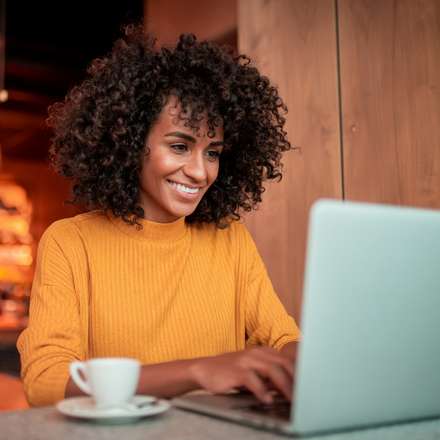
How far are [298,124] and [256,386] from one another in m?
1.67

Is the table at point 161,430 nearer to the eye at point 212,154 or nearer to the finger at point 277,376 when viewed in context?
the finger at point 277,376

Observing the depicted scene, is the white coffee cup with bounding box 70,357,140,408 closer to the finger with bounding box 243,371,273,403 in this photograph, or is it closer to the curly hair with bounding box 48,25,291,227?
the finger with bounding box 243,371,273,403

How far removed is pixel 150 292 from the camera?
66.5 inches

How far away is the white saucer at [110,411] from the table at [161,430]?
1cm

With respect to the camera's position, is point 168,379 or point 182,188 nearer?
point 168,379

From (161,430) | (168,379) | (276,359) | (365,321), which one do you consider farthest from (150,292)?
(365,321)

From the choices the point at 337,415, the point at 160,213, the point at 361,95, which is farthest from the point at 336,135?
the point at 337,415

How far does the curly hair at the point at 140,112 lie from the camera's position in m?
1.76

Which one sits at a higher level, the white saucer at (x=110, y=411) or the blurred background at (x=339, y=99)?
the blurred background at (x=339, y=99)

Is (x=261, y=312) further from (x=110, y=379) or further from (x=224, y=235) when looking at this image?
(x=110, y=379)

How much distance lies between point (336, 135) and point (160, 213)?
0.86 meters

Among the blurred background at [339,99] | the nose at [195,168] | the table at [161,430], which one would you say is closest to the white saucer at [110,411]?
the table at [161,430]

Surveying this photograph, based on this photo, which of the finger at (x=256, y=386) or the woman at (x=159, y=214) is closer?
the finger at (x=256, y=386)

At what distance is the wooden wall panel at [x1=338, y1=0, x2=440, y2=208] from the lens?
206 centimetres
